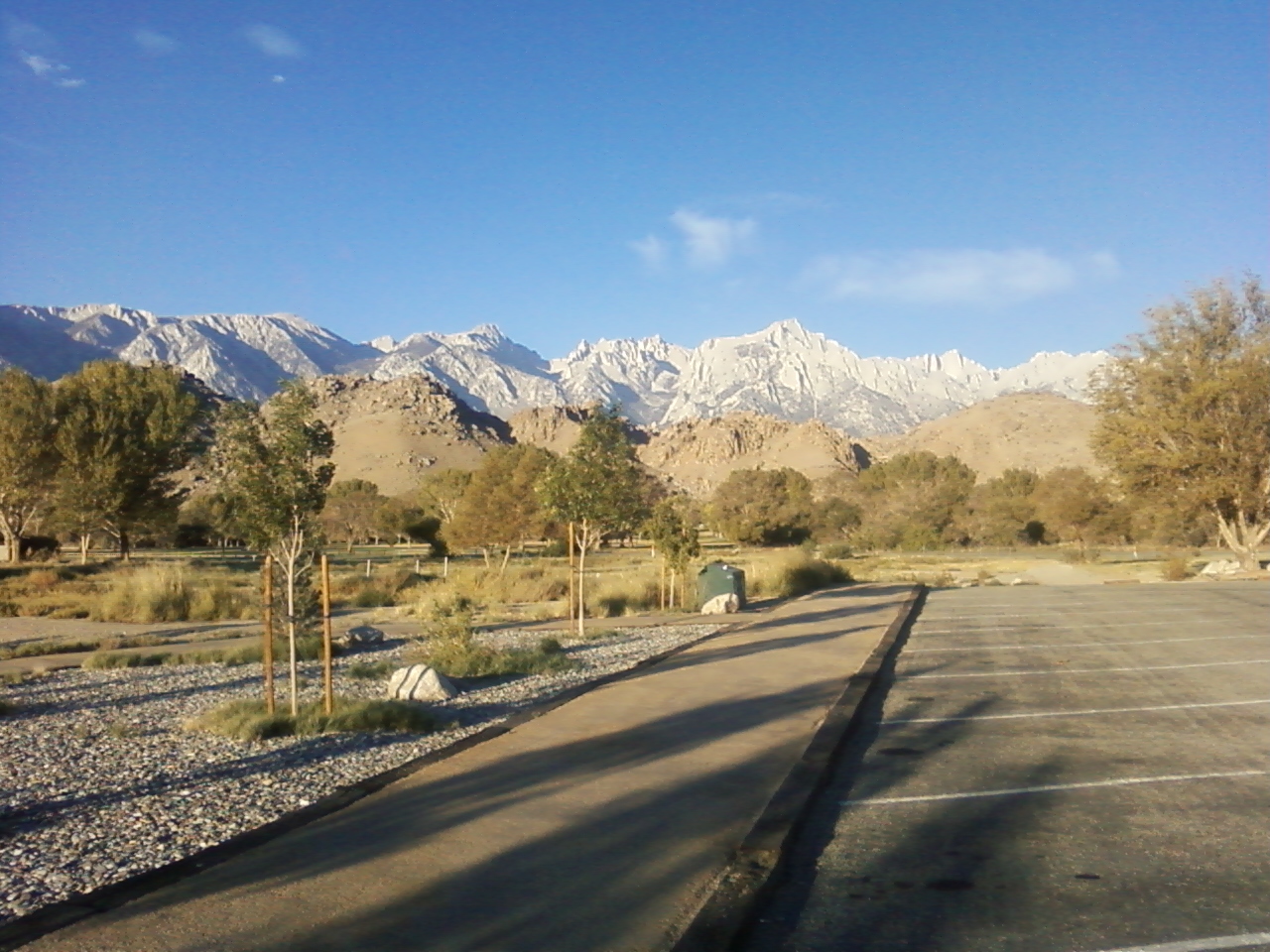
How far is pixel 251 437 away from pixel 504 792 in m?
5.36

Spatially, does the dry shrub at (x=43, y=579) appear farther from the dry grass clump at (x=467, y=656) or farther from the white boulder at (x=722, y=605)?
the dry grass clump at (x=467, y=656)

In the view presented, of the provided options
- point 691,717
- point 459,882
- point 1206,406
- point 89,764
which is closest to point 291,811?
point 459,882

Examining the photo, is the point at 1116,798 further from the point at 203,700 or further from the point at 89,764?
the point at 203,700

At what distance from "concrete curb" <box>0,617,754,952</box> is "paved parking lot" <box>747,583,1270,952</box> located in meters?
3.33

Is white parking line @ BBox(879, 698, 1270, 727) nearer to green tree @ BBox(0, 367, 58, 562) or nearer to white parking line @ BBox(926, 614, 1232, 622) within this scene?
white parking line @ BBox(926, 614, 1232, 622)

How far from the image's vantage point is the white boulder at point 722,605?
27250 millimetres

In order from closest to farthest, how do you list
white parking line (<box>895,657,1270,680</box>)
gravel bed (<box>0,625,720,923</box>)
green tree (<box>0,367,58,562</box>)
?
gravel bed (<box>0,625,720,923</box>)
white parking line (<box>895,657,1270,680</box>)
green tree (<box>0,367,58,562</box>)

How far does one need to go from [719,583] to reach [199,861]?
22127 millimetres

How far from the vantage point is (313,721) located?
11156 millimetres

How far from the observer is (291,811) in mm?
7914

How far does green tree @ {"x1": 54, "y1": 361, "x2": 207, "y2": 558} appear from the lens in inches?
2012

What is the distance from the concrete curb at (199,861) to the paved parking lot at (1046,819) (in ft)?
10.9

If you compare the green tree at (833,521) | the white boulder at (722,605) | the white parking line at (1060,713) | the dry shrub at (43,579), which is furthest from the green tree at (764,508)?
the white parking line at (1060,713)

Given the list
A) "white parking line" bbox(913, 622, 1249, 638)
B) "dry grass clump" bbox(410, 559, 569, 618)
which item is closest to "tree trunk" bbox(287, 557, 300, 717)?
"white parking line" bbox(913, 622, 1249, 638)
